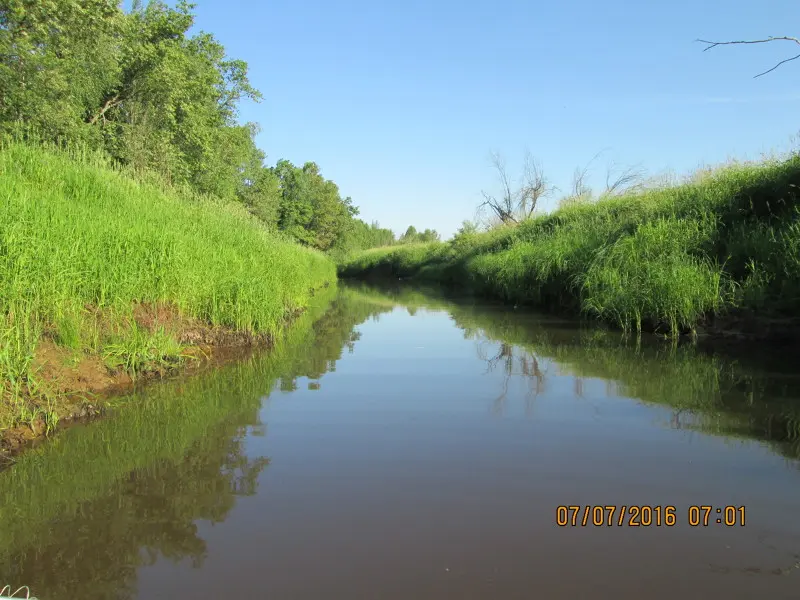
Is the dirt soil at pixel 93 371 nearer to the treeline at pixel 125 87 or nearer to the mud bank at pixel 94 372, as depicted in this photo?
the mud bank at pixel 94 372

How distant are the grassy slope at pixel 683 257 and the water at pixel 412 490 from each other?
272 cm

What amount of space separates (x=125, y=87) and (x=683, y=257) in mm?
18640

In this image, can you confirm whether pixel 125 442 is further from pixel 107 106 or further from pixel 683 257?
pixel 107 106

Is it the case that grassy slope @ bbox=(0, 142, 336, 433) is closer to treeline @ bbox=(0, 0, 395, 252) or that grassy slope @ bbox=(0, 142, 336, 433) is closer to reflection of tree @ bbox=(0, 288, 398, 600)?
reflection of tree @ bbox=(0, 288, 398, 600)

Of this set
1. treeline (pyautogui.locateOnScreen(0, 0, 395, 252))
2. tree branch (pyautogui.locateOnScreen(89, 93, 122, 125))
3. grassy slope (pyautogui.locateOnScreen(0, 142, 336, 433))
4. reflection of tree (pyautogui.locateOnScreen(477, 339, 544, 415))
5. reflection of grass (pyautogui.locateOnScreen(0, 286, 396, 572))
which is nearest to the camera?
reflection of grass (pyautogui.locateOnScreen(0, 286, 396, 572))

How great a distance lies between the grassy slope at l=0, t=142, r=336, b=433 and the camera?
4359 millimetres

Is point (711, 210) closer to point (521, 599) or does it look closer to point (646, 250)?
point (646, 250)

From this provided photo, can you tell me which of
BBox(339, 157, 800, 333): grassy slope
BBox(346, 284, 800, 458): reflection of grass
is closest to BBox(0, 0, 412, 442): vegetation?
BBox(346, 284, 800, 458): reflection of grass

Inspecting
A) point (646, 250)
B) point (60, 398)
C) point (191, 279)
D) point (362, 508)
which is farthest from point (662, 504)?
point (646, 250)

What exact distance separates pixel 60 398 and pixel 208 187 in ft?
77.1

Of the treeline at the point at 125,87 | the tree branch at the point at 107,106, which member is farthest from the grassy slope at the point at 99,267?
the tree branch at the point at 107,106

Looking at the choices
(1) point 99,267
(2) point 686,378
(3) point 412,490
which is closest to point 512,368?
(2) point 686,378
